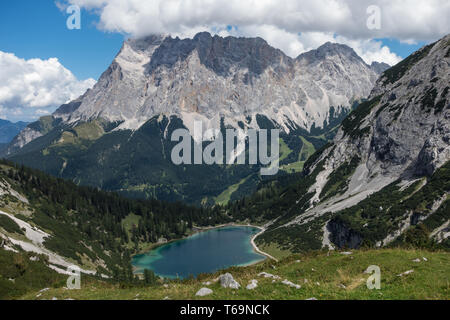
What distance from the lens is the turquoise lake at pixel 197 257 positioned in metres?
144

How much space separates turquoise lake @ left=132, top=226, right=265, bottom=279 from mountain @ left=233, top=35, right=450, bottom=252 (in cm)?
1450

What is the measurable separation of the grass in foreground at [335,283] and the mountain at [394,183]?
7261 centimetres

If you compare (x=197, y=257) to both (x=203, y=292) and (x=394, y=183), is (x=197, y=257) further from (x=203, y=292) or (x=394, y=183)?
(x=203, y=292)

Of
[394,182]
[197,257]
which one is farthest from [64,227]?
[394,182]

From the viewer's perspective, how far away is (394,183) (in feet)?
496

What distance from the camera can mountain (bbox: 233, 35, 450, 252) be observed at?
4633 inches

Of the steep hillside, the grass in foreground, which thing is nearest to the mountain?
the steep hillside

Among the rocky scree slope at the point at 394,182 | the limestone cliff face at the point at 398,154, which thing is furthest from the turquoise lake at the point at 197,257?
the limestone cliff face at the point at 398,154

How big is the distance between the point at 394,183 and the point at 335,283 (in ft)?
466

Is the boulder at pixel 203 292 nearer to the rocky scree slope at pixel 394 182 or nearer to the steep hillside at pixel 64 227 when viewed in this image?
the steep hillside at pixel 64 227

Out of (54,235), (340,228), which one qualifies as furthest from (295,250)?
(54,235)

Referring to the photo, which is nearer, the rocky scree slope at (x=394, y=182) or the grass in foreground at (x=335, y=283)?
the grass in foreground at (x=335, y=283)

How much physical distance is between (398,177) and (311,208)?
1919 inches

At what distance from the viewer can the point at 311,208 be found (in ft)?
617
